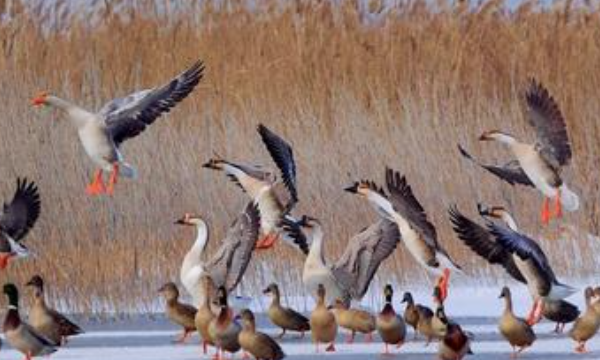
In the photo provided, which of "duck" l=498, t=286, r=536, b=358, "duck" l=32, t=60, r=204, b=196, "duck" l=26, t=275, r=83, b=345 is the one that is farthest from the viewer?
"duck" l=32, t=60, r=204, b=196

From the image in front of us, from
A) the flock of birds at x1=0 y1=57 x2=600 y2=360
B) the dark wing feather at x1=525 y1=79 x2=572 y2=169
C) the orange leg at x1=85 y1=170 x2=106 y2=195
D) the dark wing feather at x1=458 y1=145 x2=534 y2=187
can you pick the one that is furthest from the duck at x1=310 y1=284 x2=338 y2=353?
the dark wing feather at x1=525 y1=79 x2=572 y2=169

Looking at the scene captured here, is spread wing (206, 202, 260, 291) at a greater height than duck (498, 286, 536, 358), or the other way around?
spread wing (206, 202, 260, 291)

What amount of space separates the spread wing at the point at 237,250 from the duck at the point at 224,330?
0.76 metres

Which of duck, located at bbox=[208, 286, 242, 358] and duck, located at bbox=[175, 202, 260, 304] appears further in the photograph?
duck, located at bbox=[175, 202, 260, 304]

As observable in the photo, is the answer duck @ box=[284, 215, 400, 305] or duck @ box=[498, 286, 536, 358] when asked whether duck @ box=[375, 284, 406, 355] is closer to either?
duck @ box=[498, 286, 536, 358]

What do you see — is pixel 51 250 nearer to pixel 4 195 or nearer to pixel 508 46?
pixel 4 195

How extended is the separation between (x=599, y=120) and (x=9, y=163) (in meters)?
4.34

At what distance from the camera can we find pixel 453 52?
14.1 m

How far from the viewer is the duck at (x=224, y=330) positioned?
8.80 metres

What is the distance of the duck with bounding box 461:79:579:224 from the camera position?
38.5 ft

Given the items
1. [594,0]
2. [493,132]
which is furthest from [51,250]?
[594,0]

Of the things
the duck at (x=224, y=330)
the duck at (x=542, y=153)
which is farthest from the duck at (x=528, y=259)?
the duck at (x=542, y=153)

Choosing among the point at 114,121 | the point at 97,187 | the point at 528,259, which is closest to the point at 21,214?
the point at 97,187

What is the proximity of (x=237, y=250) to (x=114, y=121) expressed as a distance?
2.09 metres
